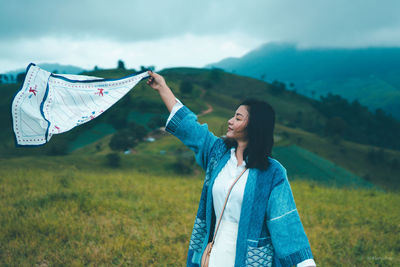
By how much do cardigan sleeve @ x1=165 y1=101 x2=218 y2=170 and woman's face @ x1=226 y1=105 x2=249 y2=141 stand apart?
275mm

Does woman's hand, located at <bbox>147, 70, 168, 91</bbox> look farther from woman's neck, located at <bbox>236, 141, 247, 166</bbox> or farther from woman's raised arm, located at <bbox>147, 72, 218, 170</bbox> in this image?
woman's neck, located at <bbox>236, 141, 247, 166</bbox>

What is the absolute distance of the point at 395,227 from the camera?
20.6ft

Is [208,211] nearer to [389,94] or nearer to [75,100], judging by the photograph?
[75,100]

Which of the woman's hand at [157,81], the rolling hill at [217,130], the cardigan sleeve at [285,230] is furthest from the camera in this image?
the rolling hill at [217,130]

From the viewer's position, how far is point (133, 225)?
5.84 meters

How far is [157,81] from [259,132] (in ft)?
4.08

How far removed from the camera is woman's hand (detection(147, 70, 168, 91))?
2863mm

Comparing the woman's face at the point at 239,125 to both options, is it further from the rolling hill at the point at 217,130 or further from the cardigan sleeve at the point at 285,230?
the rolling hill at the point at 217,130

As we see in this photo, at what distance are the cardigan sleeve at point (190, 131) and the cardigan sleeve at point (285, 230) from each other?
791 millimetres

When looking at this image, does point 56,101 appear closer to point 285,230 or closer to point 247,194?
point 247,194

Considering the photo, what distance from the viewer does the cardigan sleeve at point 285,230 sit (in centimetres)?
226

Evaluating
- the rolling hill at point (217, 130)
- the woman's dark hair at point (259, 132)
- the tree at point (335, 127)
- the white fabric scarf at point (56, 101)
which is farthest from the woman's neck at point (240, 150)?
the tree at point (335, 127)

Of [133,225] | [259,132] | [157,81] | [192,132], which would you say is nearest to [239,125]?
[259,132]

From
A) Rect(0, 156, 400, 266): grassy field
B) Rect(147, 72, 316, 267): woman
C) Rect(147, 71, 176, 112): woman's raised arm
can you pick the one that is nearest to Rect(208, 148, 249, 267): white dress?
Rect(147, 72, 316, 267): woman
